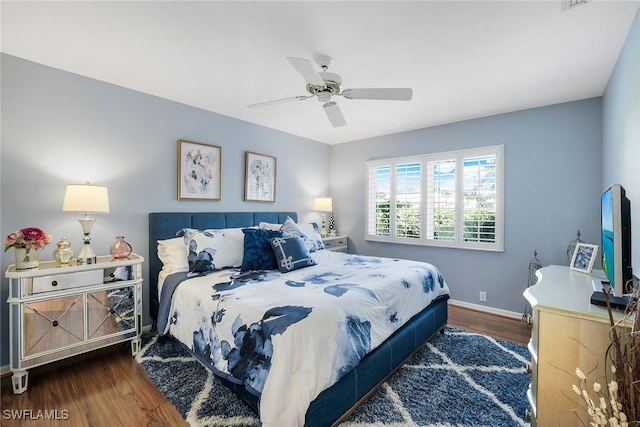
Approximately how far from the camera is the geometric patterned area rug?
5.94 ft

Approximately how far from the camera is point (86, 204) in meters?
2.33

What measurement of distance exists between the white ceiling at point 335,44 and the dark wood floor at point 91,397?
2546 millimetres

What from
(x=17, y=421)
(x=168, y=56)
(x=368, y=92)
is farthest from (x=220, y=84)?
(x=17, y=421)

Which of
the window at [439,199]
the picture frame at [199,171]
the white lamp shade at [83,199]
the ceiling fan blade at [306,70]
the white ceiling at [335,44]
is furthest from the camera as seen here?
the window at [439,199]

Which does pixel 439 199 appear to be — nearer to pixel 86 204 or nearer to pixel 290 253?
pixel 290 253

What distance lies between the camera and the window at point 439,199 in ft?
12.1

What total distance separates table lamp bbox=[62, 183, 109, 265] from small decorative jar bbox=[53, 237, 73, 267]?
0.26ft

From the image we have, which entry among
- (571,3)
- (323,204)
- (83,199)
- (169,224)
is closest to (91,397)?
(83,199)

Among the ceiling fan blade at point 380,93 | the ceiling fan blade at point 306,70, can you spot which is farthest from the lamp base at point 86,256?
the ceiling fan blade at point 380,93

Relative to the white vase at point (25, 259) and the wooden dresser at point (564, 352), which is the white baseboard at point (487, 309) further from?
the white vase at point (25, 259)

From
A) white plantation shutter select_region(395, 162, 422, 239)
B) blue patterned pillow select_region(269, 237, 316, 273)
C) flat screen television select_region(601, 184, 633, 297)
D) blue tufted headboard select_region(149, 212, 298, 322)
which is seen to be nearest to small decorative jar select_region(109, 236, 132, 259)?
blue tufted headboard select_region(149, 212, 298, 322)

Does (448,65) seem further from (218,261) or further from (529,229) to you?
(218,261)

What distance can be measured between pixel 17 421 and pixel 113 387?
1.59ft

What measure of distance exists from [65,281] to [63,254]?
0.23 metres
